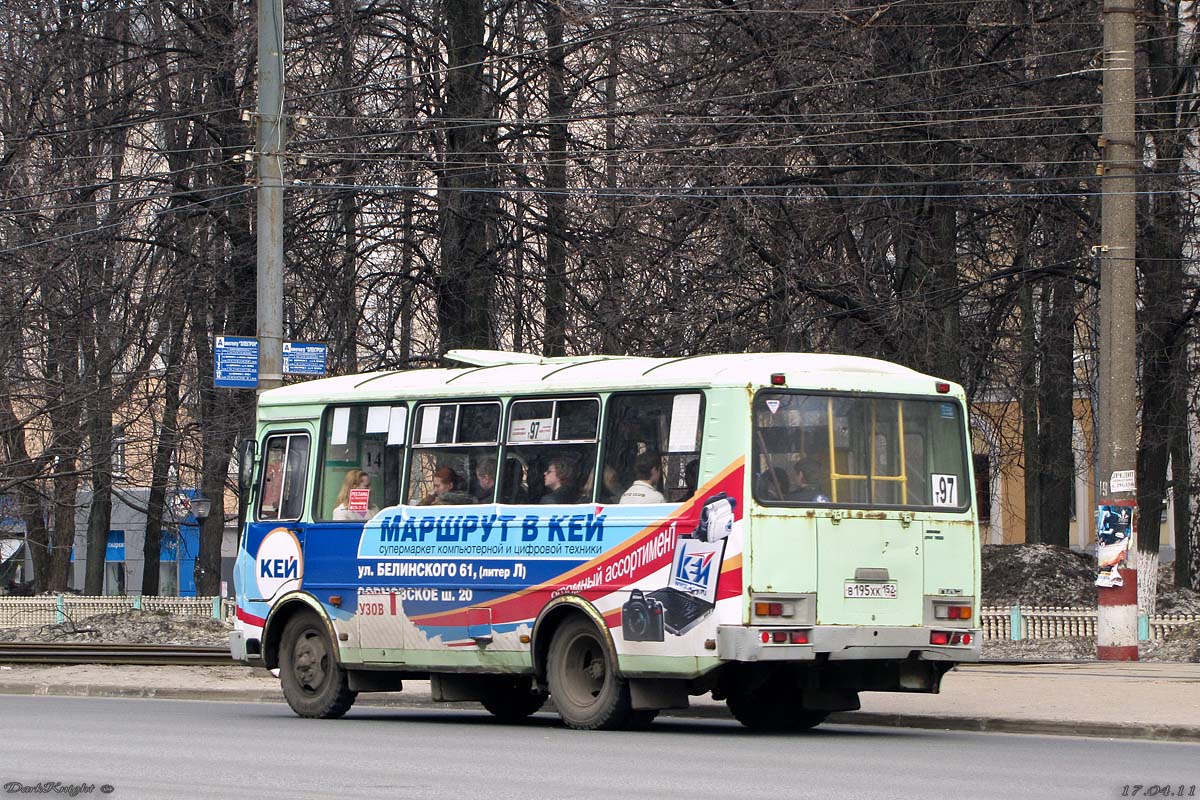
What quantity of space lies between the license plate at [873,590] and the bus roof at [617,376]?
61.3 inches

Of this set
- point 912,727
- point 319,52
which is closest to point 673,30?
point 319,52

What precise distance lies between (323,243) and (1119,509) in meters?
13.7

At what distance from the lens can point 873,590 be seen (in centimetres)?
1515

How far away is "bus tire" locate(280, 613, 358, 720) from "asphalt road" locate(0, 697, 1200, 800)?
19.1 inches

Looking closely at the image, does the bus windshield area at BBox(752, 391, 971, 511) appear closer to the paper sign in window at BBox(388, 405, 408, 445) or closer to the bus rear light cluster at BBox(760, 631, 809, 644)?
the bus rear light cluster at BBox(760, 631, 809, 644)

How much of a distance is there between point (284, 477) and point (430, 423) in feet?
6.90

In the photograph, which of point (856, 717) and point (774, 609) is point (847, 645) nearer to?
point (774, 609)

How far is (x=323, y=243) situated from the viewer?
30.1m

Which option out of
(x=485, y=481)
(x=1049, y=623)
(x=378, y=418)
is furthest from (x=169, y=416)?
(x=485, y=481)

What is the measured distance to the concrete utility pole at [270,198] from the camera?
71.4 ft

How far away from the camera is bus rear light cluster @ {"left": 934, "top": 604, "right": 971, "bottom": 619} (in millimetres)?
15461

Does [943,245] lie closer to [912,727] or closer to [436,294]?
[436,294]

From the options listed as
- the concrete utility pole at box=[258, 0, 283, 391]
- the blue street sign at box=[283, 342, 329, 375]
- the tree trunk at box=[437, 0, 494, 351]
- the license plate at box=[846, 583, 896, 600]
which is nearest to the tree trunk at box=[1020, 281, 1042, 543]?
the tree trunk at box=[437, 0, 494, 351]
